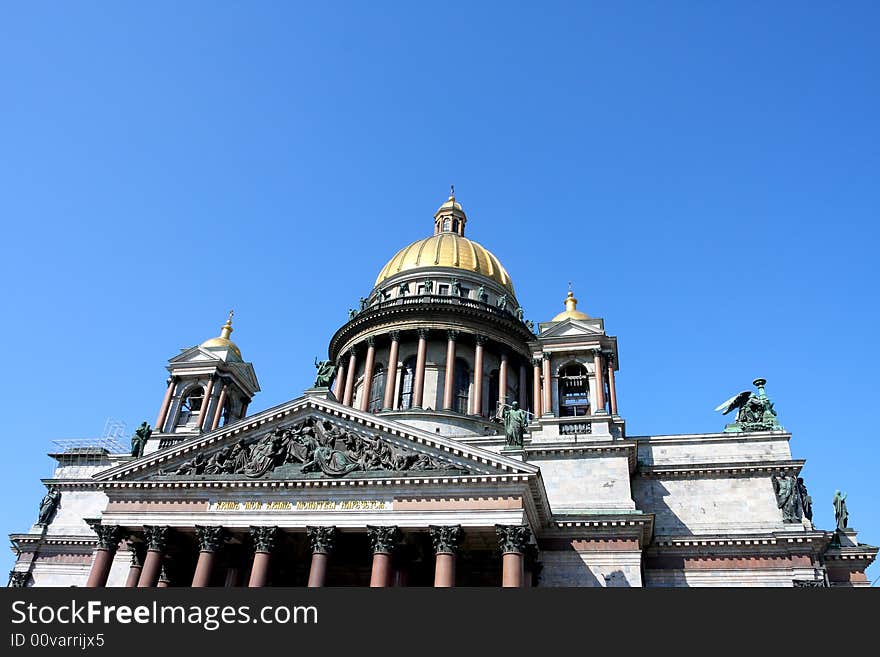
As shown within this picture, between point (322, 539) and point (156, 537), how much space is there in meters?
7.13

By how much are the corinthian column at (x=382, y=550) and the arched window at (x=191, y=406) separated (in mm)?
18353

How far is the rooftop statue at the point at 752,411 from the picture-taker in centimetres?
3378

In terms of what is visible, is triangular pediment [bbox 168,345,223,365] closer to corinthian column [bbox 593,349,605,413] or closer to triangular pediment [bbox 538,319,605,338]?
triangular pediment [bbox 538,319,605,338]

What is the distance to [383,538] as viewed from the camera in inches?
1059

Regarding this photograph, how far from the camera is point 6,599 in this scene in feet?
59.3

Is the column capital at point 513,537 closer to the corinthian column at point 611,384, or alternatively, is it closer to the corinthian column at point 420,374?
the corinthian column at point 611,384

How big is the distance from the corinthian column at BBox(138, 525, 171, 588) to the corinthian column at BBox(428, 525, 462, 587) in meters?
11.0

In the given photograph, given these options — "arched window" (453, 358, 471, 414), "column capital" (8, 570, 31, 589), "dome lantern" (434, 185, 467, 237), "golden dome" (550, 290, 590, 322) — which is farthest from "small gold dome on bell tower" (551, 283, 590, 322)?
"column capital" (8, 570, 31, 589)

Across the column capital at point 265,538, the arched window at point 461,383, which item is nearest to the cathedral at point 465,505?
the column capital at point 265,538

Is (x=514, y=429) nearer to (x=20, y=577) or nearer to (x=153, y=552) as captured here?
(x=153, y=552)

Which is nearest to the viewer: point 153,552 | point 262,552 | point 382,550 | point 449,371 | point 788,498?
point 382,550

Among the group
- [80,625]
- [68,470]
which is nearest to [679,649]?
[80,625]

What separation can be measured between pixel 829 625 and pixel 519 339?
3179 centimetres

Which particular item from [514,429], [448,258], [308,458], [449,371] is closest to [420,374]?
[449,371]
